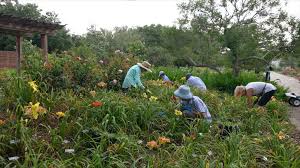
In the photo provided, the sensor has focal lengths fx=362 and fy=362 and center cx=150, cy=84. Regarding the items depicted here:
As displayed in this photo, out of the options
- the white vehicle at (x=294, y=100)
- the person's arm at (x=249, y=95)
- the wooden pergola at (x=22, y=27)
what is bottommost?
the white vehicle at (x=294, y=100)

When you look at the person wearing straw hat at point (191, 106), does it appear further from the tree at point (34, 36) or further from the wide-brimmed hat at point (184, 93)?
the tree at point (34, 36)

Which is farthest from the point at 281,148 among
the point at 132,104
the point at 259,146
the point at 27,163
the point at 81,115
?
the point at 27,163

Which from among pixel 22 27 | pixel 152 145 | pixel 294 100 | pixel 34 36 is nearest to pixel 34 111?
pixel 152 145

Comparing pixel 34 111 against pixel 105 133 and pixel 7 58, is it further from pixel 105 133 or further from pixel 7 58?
pixel 7 58

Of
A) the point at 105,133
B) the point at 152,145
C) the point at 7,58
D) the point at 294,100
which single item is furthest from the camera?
the point at 7,58

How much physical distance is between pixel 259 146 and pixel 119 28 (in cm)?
4081

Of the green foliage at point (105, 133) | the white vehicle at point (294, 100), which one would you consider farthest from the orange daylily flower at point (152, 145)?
the white vehicle at point (294, 100)

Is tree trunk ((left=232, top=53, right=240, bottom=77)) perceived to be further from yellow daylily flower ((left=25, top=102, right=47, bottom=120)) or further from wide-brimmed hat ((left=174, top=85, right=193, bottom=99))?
yellow daylily flower ((left=25, top=102, right=47, bottom=120))

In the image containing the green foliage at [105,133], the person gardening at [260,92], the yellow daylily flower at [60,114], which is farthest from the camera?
the person gardening at [260,92]

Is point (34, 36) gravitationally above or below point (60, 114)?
above

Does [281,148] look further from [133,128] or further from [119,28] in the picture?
[119,28]

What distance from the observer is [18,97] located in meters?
4.81

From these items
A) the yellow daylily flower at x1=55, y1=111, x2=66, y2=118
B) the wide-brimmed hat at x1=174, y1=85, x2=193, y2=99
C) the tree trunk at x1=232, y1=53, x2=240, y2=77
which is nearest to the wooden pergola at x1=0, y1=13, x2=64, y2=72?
the wide-brimmed hat at x1=174, y1=85, x2=193, y2=99

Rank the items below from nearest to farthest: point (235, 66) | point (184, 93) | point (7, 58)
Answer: point (184, 93) → point (235, 66) → point (7, 58)
